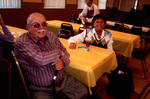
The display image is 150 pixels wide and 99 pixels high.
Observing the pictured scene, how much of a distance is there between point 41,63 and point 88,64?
0.54 metres

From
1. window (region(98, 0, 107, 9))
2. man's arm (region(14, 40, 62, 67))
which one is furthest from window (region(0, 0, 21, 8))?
window (region(98, 0, 107, 9))

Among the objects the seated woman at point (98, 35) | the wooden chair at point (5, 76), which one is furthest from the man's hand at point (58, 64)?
the seated woman at point (98, 35)

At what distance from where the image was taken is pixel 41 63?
143cm

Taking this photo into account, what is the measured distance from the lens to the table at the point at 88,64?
1595 millimetres

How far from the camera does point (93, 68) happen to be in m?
1.59

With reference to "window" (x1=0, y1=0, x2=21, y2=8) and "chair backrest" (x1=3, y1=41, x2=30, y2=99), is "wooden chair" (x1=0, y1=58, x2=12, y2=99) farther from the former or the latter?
"window" (x1=0, y1=0, x2=21, y2=8)

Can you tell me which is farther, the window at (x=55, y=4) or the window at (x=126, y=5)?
the window at (x=126, y=5)

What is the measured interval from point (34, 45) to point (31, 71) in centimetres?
27

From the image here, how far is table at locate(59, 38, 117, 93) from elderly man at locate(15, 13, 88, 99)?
9 centimetres

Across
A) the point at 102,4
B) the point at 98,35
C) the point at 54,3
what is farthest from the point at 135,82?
the point at 102,4

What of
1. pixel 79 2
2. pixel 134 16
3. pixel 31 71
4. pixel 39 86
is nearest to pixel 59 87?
pixel 39 86

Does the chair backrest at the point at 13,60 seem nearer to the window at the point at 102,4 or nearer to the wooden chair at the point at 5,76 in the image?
the wooden chair at the point at 5,76

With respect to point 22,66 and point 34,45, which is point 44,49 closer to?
point 34,45

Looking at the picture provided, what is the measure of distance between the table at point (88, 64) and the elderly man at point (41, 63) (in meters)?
0.09
